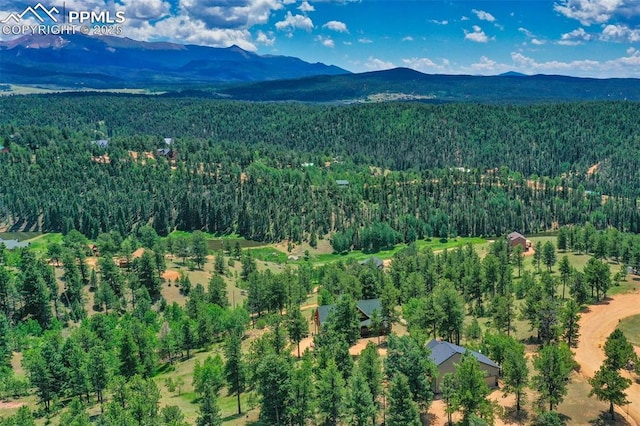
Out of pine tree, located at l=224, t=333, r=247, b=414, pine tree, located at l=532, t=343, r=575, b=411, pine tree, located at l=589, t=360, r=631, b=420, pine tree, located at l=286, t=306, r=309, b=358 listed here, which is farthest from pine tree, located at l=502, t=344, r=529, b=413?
pine tree, located at l=286, t=306, r=309, b=358

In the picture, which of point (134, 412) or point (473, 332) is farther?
point (473, 332)

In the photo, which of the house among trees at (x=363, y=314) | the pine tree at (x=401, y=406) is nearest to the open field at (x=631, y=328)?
the house among trees at (x=363, y=314)

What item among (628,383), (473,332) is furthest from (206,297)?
(628,383)

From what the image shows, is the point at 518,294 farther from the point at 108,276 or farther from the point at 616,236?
the point at 108,276

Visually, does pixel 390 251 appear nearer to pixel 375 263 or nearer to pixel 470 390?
pixel 375 263

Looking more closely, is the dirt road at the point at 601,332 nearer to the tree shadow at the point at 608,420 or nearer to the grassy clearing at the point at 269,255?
the tree shadow at the point at 608,420

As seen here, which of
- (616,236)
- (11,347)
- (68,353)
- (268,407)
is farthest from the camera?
(616,236)

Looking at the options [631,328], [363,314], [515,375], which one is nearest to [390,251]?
[363,314]
